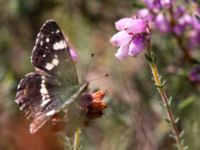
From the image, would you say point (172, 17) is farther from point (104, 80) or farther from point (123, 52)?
point (104, 80)

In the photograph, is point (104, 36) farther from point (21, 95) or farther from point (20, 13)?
point (21, 95)

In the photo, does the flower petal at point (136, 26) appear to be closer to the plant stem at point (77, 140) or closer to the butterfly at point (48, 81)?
the butterfly at point (48, 81)

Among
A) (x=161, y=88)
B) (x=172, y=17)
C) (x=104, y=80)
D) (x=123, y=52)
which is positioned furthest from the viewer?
(x=104, y=80)

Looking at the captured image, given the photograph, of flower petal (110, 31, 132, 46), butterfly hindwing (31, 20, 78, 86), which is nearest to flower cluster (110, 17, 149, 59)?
flower petal (110, 31, 132, 46)

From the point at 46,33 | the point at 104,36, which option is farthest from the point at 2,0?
the point at 46,33

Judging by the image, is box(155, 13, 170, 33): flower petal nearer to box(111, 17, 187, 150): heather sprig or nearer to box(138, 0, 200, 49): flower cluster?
box(138, 0, 200, 49): flower cluster

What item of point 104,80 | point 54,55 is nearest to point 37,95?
point 54,55
